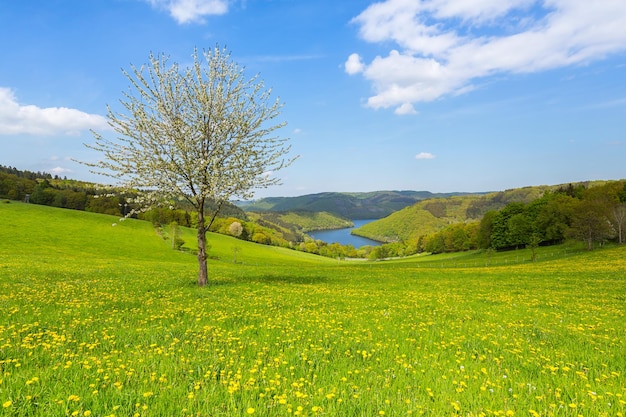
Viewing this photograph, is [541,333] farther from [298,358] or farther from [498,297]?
[498,297]

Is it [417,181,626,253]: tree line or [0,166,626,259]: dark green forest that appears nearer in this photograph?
[417,181,626,253]: tree line

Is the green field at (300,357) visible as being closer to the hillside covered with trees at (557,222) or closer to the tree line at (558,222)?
the hillside covered with trees at (557,222)

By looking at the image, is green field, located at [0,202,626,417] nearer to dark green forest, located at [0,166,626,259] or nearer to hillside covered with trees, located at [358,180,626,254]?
dark green forest, located at [0,166,626,259]

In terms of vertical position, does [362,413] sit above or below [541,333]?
above

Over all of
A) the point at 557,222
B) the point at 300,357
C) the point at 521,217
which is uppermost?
the point at 521,217

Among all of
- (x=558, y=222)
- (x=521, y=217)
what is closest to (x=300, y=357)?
(x=558, y=222)

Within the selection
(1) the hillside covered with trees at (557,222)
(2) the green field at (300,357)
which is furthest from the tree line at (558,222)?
(2) the green field at (300,357)

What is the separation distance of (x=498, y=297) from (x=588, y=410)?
1572cm

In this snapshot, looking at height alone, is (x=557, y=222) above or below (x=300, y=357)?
above

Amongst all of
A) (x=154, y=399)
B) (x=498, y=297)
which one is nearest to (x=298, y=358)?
(x=154, y=399)

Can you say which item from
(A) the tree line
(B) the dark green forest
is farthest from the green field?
(A) the tree line

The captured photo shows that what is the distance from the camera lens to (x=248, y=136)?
2194 centimetres

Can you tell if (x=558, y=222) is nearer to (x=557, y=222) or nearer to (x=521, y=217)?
(x=557, y=222)

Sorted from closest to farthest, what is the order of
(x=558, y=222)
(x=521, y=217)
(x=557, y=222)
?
1. (x=558, y=222)
2. (x=557, y=222)
3. (x=521, y=217)
